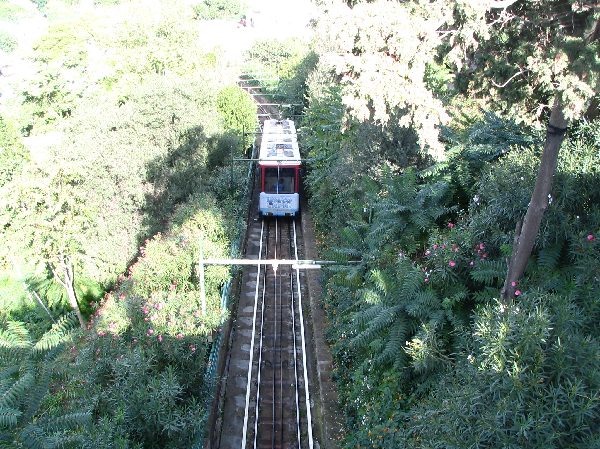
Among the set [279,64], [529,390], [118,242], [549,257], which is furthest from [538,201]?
[279,64]

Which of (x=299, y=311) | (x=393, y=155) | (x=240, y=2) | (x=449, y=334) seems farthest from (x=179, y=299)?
(x=240, y=2)

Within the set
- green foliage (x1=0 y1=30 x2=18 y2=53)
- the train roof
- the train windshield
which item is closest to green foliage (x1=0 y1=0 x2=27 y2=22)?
green foliage (x1=0 y1=30 x2=18 y2=53)

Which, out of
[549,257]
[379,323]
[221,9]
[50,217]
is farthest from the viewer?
[221,9]

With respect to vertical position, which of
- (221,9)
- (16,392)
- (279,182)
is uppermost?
(221,9)

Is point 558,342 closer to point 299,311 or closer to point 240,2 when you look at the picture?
point 299,311

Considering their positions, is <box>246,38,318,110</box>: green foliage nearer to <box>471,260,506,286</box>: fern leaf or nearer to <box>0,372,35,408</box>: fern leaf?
<box>471,260,506,286</box>: fern leaf

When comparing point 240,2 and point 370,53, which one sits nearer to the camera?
point 370,53

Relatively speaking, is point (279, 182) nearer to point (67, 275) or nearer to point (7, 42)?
point (67, 275)
